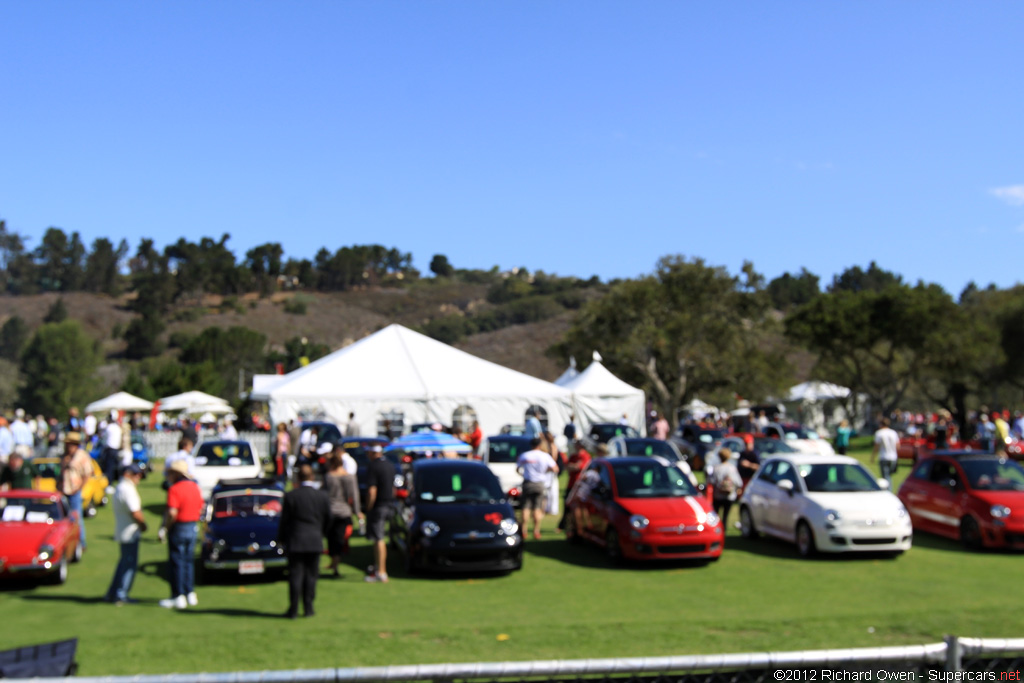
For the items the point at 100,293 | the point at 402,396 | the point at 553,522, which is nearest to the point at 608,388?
the point at 402,396

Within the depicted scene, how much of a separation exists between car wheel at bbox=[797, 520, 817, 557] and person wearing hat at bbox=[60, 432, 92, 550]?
35.9 ft

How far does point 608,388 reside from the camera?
37.2 metres

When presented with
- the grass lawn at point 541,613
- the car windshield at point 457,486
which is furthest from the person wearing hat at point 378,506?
the car windshield at point 457,486

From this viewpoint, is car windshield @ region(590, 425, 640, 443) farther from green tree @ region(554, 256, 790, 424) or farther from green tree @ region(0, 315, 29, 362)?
green tree @ region(0, 315, 29, 362)

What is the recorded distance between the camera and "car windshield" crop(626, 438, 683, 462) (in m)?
21.2

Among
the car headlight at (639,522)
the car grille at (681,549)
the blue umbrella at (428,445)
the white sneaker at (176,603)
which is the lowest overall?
the white sneaker at (176,603)

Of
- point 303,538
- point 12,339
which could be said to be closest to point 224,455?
point 303,538

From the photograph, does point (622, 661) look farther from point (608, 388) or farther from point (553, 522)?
point (608, 388)

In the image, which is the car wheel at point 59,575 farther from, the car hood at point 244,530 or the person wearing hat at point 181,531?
the person wearing hat at point 181,531

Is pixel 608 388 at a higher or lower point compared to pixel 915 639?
higher

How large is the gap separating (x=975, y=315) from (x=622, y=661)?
54391 mm

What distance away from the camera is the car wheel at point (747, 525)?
15047 mm

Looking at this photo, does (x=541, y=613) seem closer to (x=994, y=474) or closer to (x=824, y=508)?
(x=824, y=508)

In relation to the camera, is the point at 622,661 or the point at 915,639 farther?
the point at 915,639
